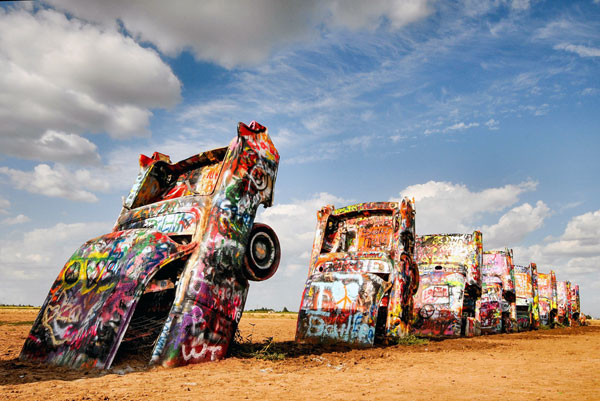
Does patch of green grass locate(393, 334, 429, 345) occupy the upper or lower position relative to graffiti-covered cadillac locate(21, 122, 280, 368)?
lower

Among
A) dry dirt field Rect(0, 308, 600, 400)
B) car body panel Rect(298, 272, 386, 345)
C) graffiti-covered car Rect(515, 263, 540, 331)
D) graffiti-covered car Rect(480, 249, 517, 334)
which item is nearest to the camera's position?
dry dirt field Rect(0, 308, 600, 400)

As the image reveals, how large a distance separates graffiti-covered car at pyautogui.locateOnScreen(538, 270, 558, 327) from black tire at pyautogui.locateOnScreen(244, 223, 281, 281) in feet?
84.3

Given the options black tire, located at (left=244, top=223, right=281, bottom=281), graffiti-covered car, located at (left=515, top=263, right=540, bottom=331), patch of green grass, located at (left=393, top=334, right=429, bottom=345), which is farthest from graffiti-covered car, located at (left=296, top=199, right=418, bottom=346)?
graffiti-covered car, located at (left=515, top=263, right=540, bottom=331)

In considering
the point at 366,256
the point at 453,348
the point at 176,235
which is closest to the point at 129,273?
the point at 176,235

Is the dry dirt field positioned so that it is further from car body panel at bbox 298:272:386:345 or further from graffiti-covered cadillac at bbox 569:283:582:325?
graffiti-covered cadillac at bbox 569:283:582:325

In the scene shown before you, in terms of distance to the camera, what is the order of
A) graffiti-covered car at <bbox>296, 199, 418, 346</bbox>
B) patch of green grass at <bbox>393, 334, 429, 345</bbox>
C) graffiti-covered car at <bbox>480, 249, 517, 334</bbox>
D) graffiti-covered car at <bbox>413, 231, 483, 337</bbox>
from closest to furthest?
graffiti-covered car at <bbox>296, 199, 418, 346</bbox>
patch of green grass at <bbox>393, 334, 429, 345</bbox>
graffiti-covered car at <bbox>413, 231, 483, 337</bbox>
graffiti-covered car at <bbox>480, 249, 517, 334</bbox>

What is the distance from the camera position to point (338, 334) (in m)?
9.45

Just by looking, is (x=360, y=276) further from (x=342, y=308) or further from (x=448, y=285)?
(x=448, y=285)

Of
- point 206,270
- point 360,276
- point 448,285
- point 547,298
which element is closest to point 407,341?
point 360,276

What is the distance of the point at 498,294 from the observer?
63.2ft

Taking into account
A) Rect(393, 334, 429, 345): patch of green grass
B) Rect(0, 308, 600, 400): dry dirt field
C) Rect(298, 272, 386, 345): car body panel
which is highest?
Rect(298, 272, 386, 345): car body panel

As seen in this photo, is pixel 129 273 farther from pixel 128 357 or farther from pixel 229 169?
pixel 229 169

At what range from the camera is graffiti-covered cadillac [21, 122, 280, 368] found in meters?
5.73

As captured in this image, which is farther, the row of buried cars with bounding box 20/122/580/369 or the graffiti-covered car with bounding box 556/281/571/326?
the graffiti-covered car with bounding box 556/281/571/326
